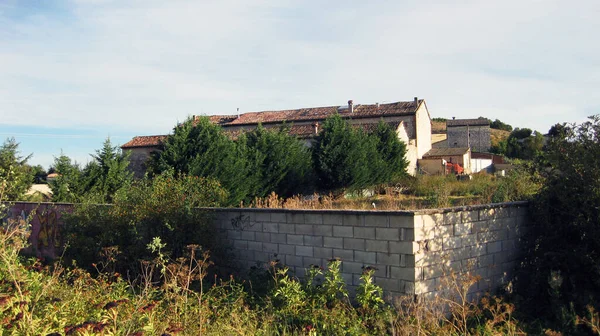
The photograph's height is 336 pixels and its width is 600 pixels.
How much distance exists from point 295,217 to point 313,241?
22.1 inches

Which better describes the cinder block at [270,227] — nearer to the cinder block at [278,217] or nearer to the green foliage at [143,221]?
the cinder block at [278,217]

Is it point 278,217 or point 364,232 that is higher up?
point 278,217

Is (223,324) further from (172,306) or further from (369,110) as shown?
(369,110)

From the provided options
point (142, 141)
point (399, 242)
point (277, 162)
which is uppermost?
point (142, 141)

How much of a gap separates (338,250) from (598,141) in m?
4.14

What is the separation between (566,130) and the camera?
8.13 meters

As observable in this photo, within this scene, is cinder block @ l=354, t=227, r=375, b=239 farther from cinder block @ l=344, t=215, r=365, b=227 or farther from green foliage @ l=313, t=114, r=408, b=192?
green foliage @ l=313, t=114, r=408, b=192

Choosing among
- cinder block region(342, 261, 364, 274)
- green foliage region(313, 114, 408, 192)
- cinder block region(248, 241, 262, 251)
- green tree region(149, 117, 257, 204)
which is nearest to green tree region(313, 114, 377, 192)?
green foliage region(313, 114, 408, 192)

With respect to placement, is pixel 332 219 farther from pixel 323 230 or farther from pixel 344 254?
pixel 344 254

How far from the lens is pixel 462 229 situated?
7824mm

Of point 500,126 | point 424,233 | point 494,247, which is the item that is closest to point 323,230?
point 424,233

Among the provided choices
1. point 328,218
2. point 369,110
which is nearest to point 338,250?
point 328,218

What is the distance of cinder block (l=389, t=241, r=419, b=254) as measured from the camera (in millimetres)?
7137

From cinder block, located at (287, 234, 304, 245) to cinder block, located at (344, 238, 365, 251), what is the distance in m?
0.97
